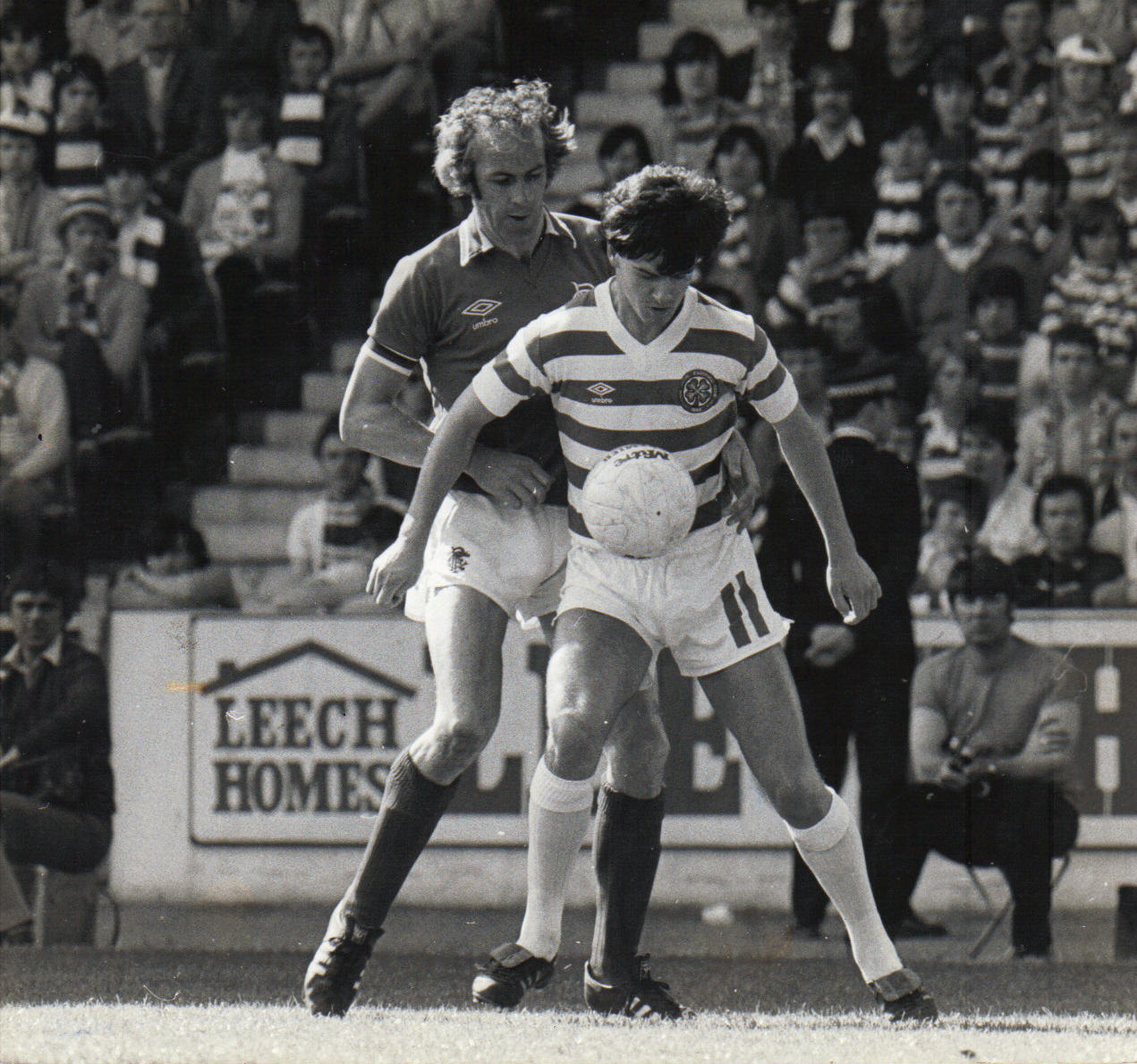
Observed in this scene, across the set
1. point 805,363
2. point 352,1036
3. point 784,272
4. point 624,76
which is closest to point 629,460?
point 352,1036

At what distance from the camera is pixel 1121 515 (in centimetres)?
721

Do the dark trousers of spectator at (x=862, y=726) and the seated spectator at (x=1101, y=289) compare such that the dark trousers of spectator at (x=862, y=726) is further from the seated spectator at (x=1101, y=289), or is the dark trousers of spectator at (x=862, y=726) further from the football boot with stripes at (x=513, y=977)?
the football boot with stripes at (x=513, y=977)

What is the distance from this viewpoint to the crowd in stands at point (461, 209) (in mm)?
7590

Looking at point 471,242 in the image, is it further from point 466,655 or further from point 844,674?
point 844,674

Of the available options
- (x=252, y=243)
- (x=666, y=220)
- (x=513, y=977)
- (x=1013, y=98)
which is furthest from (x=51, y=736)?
(x=1013, y=98)

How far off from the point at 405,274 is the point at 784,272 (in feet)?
11.6

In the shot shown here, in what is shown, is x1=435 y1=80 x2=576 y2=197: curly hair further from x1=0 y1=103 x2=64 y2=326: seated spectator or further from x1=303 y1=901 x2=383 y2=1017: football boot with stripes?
x1=0 y1=103 x2=64 y2=326: seated spectator

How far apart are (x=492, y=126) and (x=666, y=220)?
0.66 m

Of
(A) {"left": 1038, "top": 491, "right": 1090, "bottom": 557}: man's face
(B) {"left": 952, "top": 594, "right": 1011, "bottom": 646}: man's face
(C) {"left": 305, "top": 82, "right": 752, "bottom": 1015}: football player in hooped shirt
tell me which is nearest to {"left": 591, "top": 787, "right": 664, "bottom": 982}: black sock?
(C) {"left": 305, "top": 82, "right": 752, "bottom": 1015}: football player in hooped shirt

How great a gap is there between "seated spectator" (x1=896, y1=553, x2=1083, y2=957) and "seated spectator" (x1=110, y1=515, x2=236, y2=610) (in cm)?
274

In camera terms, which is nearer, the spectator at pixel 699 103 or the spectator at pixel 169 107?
the spectator at pixel 699 103

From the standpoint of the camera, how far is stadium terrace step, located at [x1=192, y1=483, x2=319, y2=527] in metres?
8.27

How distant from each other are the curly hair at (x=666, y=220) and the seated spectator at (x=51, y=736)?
148 inches

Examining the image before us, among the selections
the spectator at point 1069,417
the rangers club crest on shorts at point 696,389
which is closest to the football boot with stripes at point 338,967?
the rangers club crest on shorts at point 696,389
